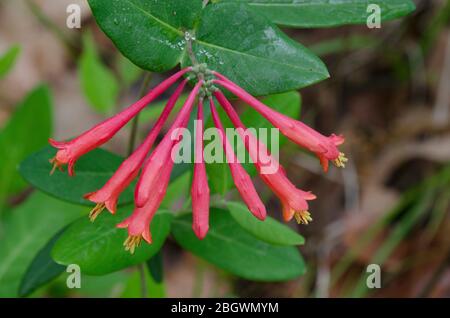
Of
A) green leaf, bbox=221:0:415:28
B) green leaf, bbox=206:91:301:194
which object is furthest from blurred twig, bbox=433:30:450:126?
green leaf, bbox=221:0:415:28

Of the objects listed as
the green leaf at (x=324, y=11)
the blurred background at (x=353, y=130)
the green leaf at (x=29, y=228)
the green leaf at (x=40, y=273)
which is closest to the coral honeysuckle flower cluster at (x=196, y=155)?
the green leaf at (x=324, y=11)

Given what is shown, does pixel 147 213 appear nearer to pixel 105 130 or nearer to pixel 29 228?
pixel 105 130

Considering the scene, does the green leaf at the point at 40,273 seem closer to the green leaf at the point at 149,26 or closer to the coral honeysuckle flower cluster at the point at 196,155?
the coral honeysuckle flower cluster at the point at 196,155

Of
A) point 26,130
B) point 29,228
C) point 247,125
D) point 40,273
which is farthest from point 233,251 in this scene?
point 26,130

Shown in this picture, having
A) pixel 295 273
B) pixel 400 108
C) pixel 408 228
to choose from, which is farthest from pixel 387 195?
pixel 295 273

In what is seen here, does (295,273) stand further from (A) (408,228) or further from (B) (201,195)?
(A) (408,228)

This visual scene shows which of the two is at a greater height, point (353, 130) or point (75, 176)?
point (353, 130)
